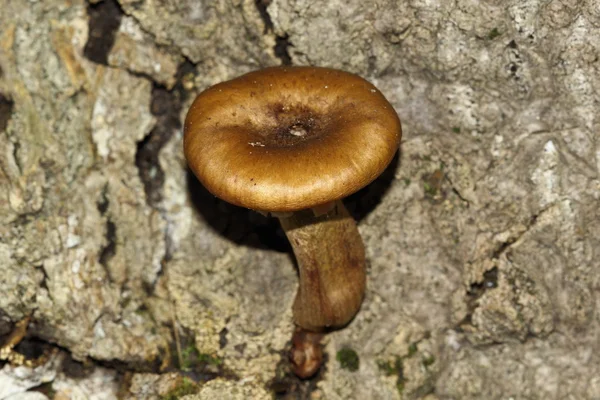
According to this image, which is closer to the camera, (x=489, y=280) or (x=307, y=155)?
(x=307, y=155)

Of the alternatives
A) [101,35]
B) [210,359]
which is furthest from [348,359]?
[101,35]

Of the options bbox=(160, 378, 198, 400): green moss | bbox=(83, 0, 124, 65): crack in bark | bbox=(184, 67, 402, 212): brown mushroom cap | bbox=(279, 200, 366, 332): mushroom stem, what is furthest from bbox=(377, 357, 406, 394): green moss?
bbox=(83, 0, 124, 65): crack in bark

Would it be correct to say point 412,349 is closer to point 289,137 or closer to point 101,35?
point 289,137

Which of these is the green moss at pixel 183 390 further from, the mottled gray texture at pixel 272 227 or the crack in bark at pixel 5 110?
the crack in bark at pixel 5 110

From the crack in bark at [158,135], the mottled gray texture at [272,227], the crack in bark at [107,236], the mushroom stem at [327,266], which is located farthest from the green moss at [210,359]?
the crack in bark at [158,135]

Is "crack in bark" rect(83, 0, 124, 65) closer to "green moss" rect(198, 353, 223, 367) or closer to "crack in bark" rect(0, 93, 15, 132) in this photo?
"crack in bark" rect(0, 93, 15, 132)
